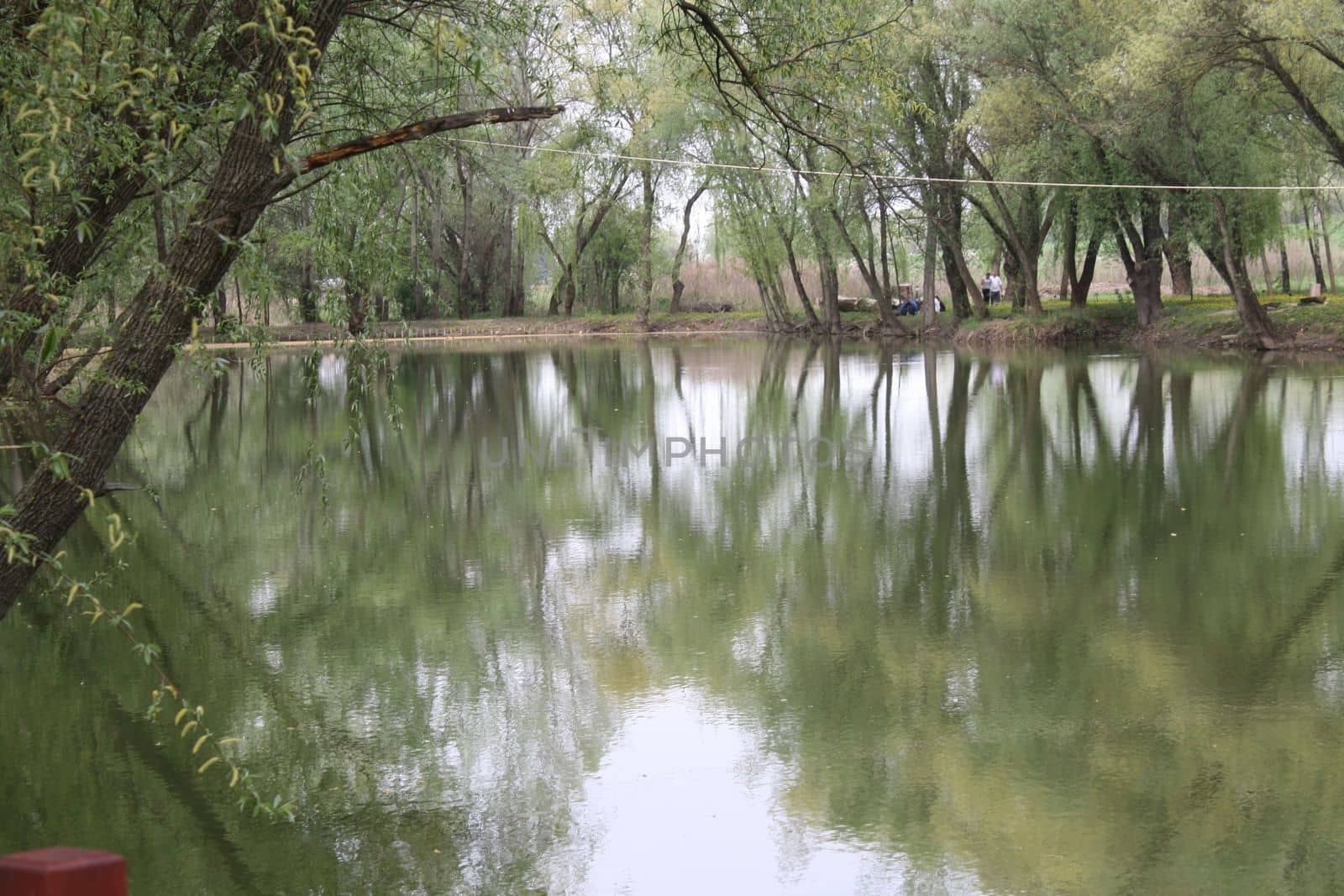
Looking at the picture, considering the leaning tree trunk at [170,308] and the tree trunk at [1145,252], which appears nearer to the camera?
the leaning tree trunk at [170,308]

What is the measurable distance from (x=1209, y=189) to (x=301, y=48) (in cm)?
2701

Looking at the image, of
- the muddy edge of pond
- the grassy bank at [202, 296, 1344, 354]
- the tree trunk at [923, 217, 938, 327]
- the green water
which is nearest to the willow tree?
the green water

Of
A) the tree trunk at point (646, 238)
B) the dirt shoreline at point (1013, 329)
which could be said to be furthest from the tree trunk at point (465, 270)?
the tree trunk at point (646, 238)

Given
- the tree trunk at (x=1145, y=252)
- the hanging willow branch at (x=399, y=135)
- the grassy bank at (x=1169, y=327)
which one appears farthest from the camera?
the tree trunk at (x=1145, y=252)

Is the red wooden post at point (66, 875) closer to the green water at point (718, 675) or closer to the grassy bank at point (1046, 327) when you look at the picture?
the green water at point (718, 675)

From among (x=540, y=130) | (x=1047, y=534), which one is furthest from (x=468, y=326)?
(x=1047, y=534)

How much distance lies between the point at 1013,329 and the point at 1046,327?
98 centimetres

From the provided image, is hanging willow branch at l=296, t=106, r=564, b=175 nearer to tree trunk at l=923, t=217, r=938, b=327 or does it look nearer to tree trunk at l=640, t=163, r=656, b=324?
tree trunk at l=923, t=217, r=938, b=327

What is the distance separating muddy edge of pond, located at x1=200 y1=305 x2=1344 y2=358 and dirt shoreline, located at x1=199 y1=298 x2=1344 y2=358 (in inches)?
1.2

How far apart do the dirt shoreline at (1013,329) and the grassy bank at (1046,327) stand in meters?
0.03

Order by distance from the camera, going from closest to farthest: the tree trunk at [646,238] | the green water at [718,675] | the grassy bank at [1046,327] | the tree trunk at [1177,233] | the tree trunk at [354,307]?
the green water at [718,675], the tree trunk at [354,307], the grassy bank at [1046,327], the tree trunk at [1177,233], the tree trunk at [646,238]

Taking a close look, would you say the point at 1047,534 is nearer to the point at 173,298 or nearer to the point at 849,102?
the point at 849,102

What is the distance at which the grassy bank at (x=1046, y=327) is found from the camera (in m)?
29.4

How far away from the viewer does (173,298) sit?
4523 mm
